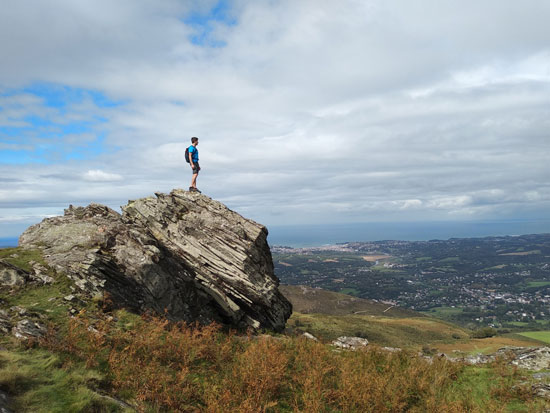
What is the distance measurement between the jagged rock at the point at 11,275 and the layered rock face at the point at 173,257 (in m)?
1.49

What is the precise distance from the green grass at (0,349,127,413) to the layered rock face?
5.98 metres

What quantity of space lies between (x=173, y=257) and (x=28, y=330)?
10.8m

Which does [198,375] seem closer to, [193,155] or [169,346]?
[169,346]

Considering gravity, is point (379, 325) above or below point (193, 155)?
below

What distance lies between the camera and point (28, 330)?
9.89 meters

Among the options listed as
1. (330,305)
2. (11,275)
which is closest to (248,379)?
(11,275)

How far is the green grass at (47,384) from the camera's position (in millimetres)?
6648

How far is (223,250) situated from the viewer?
2248 centimetres

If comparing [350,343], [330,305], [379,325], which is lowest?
[330,305]

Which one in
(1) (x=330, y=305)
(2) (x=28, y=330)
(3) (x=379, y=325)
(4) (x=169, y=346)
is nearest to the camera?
(2) (x=28, y=330)

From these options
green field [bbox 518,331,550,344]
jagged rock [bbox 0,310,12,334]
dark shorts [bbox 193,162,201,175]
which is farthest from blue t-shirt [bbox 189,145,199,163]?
green field [bbox 518,331,550,344]

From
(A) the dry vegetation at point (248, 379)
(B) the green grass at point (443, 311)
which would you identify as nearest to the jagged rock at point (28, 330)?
(A) the dry vegetation at point (248, 379)

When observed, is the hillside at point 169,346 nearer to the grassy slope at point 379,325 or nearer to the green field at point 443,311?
the grassy slope at point 379,325

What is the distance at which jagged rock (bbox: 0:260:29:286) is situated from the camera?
13055mm
